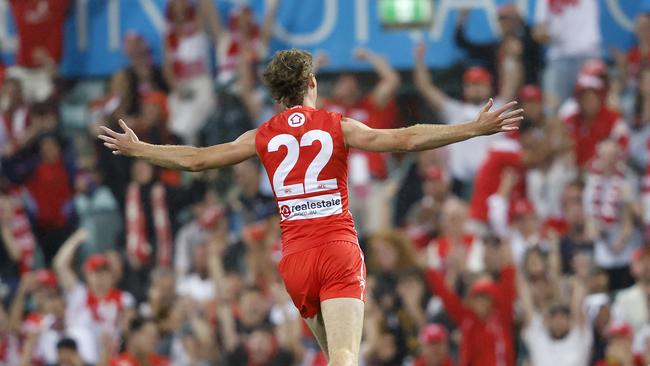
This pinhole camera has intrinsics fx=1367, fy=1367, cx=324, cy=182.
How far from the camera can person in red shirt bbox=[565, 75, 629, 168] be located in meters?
12.9

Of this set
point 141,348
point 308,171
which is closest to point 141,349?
point 141,348

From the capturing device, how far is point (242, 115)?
14.3 m

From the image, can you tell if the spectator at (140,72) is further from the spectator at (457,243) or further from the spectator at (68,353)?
the spectator at (457,243)

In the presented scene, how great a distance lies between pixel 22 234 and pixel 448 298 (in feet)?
16.2

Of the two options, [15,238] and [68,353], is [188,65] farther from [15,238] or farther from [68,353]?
[68,353]

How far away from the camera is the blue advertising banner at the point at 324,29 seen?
1418 centimetres

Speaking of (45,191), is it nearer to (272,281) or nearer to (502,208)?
(272,281)

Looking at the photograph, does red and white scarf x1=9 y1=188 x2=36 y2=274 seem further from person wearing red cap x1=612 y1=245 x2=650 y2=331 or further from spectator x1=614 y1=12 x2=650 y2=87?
spectator x1=614 y1=12 x2=650 y2=87

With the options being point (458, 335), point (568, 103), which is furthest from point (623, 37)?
point (458, 335)

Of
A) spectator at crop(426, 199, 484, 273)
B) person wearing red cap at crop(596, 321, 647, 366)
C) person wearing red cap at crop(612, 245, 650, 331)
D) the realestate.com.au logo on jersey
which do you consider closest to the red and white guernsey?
the realestate.com.au logo on jersey

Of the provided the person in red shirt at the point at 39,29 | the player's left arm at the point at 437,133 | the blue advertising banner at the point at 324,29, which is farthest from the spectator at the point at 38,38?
the player's left arm at the point at 437,133

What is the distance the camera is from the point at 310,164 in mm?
7117

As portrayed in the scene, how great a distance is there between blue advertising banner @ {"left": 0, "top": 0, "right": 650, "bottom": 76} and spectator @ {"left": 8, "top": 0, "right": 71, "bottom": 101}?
5.5 inches

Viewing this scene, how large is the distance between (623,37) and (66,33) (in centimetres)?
619
